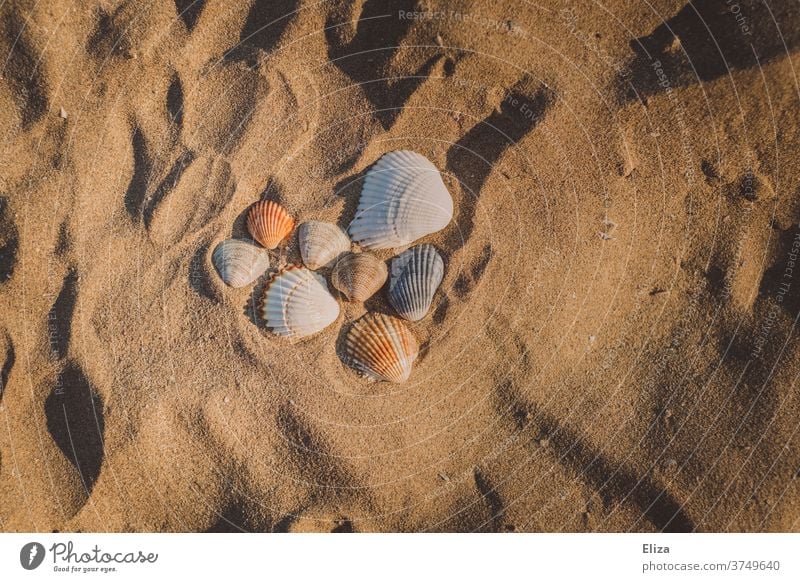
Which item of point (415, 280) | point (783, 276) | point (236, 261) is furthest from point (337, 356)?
point (783, 276)

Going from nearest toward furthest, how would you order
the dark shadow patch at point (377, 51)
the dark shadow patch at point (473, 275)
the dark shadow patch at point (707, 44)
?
the dark shadow patch at point (707, 44), the dark shadow patch at point (377, 51), the dark shadow patch at point (473, 275)

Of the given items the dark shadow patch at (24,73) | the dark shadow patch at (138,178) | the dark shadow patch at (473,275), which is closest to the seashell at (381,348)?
the dark shadow patch at (473,275)

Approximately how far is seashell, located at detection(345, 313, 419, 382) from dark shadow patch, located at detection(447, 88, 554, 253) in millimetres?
642

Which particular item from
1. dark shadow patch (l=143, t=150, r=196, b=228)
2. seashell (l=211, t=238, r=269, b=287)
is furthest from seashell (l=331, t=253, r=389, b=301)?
dark shadow patch (l=143, t=150, r=196, b=228)

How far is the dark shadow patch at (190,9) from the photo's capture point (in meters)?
3.19

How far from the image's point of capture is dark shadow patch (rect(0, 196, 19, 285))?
10.5 ft

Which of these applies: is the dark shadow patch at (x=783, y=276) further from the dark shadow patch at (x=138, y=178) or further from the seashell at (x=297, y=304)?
the dark shadow patch at (x=138, y=178)

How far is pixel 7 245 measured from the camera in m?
3.22

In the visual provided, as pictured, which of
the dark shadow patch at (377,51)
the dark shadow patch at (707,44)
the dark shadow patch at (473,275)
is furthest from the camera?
the dark shadow patch at (473,275)

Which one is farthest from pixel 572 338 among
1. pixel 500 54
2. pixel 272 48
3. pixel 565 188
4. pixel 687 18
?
pixel 272 48

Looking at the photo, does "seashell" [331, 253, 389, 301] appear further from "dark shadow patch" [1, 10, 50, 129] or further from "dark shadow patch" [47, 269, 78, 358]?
"dark shadow patch" [1, 10, 50, 129]

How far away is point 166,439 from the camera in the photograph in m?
3.27

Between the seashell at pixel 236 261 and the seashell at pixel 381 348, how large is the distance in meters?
0.76

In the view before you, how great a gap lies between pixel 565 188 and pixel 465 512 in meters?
2.20
